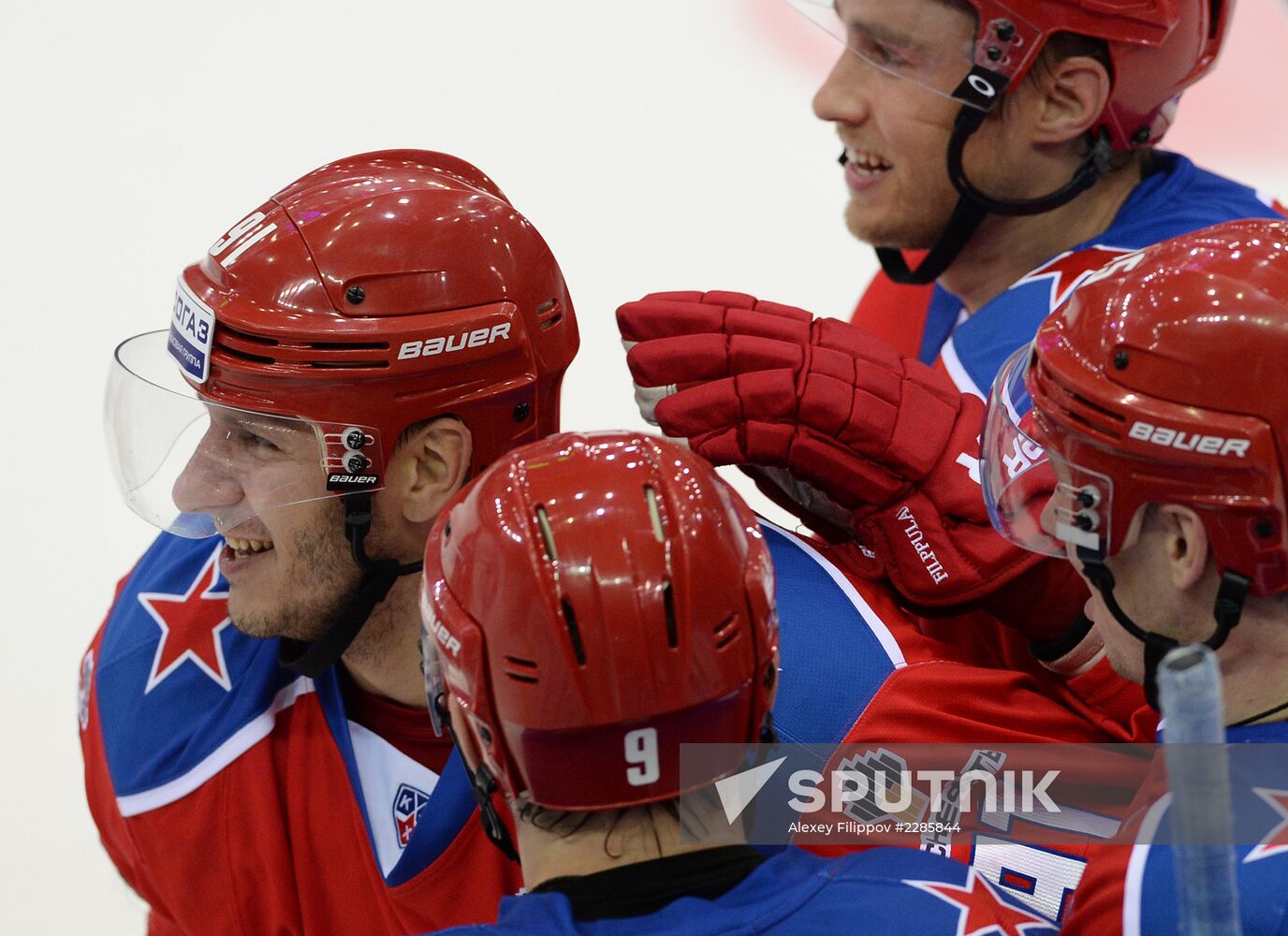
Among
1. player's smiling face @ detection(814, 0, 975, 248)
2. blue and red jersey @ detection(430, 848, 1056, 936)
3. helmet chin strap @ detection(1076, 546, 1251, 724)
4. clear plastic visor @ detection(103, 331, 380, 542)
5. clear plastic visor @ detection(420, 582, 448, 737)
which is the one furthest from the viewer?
player's smiling face @ detection(814, 0, 975, 248)

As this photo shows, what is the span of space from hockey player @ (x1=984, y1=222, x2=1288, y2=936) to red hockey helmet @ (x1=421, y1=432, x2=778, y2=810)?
0.42 m

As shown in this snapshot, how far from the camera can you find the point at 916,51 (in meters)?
2.71

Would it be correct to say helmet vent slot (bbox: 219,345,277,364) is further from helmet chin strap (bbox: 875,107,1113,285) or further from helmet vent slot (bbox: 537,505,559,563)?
helmet chin strap (bbox: 875,107,1113,285)

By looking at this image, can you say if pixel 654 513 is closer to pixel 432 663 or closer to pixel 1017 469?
pixel 432 663

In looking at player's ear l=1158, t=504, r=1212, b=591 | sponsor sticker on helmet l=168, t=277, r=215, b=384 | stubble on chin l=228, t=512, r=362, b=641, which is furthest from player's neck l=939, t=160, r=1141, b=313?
sponsor sticker on helmet l=168, t=277, r=215, b=384

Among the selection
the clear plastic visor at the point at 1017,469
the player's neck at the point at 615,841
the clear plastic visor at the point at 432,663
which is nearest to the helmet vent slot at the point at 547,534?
the clear plastic visor at the point at 432,663

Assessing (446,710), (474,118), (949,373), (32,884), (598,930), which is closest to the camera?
(598,930)

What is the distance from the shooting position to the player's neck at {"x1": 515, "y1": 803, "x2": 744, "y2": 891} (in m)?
1.48

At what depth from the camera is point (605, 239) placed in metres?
4.29

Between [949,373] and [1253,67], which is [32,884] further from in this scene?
[1253,67]

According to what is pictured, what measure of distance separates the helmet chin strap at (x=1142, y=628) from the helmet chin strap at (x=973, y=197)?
44.7 inches

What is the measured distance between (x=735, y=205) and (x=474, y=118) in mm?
784

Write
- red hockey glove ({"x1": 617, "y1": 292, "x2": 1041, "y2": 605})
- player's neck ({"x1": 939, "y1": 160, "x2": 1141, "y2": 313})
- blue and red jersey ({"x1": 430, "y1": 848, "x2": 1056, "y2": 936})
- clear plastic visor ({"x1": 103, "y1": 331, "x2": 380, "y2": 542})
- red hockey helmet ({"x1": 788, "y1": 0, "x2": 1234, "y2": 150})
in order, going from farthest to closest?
player's neck ({"x1": 939, "y1": 160, "x2": 1141, "y2": 313}), red hockey helmet ({"x1": 788, "y1": 0, "x2": 1234, "y2": 150}), red hockey glove ({"x1": 617, "y1": 292, "x2": 1041, "y2": 605}), clear plastic visor ({"x1": 103, "y1": 331, "x2": 380, "y2": 542}), blue and red jersey ({"x1": 430, "y1": 848, "x2": 1056, "y2": 936})

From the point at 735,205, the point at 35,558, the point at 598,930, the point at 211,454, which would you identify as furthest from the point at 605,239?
the point at 598,930
